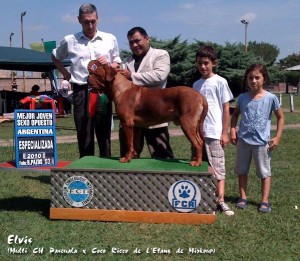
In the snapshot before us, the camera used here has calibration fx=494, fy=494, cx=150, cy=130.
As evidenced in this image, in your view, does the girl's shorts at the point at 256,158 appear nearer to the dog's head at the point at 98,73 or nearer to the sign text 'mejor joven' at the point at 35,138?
the dog's head at the point at 98,73

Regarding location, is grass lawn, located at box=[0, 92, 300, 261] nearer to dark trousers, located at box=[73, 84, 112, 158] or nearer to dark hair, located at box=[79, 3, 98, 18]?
dark trousers, located at box=[73, 84, 112, 158]

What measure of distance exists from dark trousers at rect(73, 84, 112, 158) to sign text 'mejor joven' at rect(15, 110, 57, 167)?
211 cm

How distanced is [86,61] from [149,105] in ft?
4.25

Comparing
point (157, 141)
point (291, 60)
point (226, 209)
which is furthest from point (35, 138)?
point (291, 60)

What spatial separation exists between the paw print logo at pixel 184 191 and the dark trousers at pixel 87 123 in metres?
1.57

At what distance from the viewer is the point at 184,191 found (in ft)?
15.8

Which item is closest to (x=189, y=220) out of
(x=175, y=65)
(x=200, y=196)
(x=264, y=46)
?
(x=200, y=196)

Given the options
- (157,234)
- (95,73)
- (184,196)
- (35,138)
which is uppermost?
(95,73)

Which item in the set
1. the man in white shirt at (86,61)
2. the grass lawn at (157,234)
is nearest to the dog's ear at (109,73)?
the man in white shirt at (86,61)

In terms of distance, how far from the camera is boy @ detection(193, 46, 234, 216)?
210 inches

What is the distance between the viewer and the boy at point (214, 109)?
5336mm

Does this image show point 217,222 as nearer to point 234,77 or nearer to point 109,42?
point 109,42

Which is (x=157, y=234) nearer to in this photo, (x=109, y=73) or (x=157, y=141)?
(x=157, y=141)

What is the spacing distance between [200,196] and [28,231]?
5.54 ft
